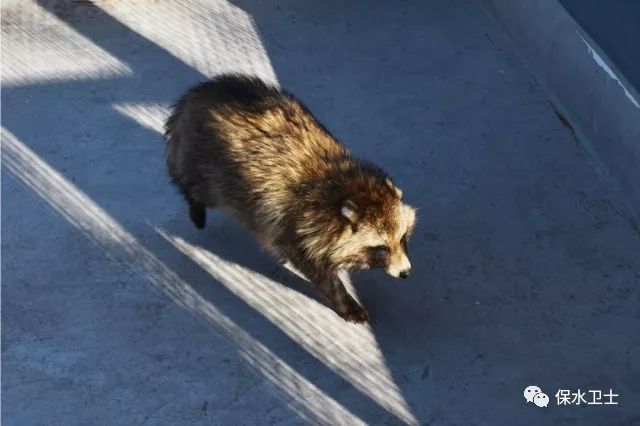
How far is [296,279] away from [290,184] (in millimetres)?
668

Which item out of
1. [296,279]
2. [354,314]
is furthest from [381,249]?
[296,279]

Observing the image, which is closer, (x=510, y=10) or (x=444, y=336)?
(x=444, y=336)

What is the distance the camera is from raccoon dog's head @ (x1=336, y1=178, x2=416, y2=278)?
461cm

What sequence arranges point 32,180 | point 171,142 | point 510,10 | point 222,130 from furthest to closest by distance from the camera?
Result: point 510,10 < point 32,180 < point 171,142 < point 222,130

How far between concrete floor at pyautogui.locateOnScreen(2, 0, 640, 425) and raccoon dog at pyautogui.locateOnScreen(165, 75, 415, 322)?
39cm

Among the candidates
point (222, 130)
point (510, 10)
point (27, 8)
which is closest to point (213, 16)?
point (27, 8)

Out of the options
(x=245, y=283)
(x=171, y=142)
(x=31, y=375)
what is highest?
(x=171, y=142)

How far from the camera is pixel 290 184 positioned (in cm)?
486

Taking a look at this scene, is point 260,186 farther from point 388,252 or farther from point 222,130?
point 388,252

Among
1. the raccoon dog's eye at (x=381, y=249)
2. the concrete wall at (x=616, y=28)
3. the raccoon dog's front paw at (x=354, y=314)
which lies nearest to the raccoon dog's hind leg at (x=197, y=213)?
the raccoon dog's front paw at (x=354, y=314)

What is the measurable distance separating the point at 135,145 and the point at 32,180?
2.25ft

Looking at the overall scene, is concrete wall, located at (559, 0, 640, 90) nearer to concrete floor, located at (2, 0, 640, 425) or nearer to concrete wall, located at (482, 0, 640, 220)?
concrete wall, located at (482, 0, 640, 220)

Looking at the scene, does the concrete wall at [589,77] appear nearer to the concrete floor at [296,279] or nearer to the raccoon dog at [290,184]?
the concrete floor at [296,279]

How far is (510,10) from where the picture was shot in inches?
281
